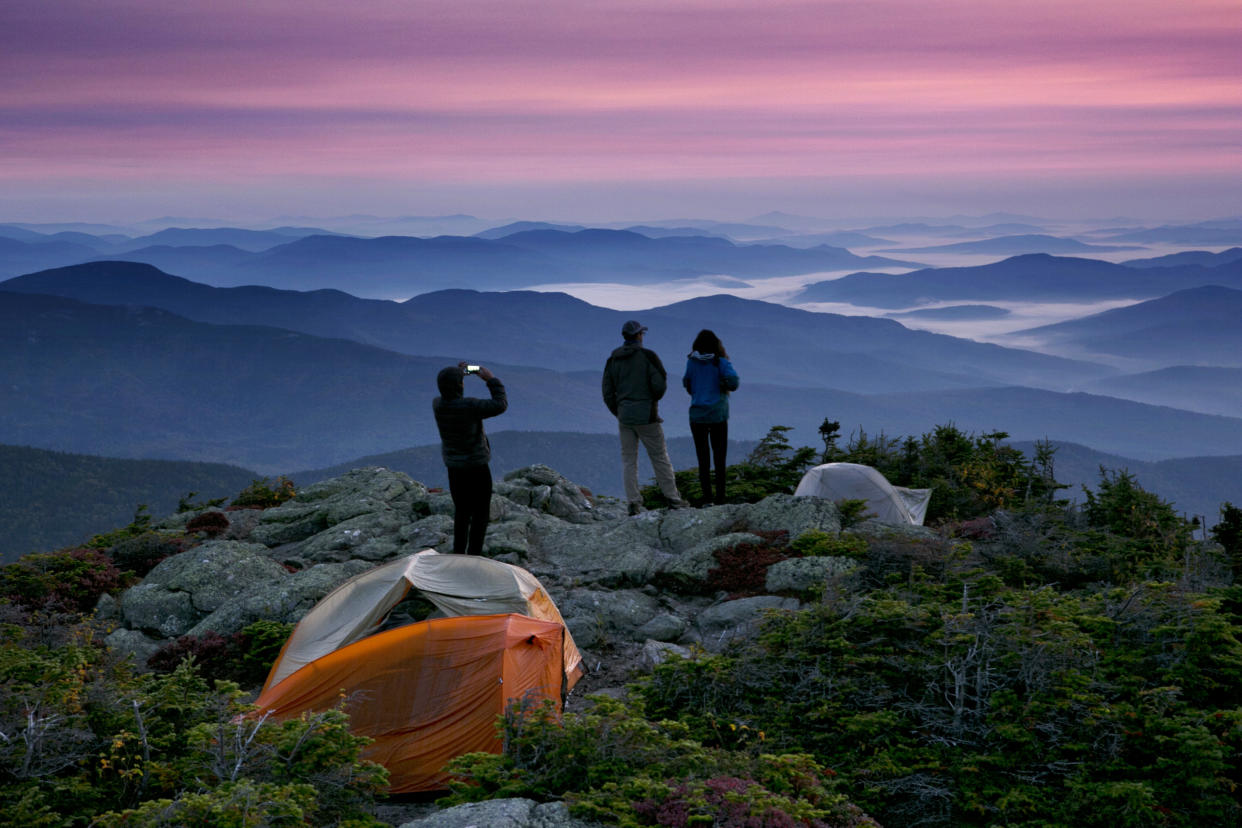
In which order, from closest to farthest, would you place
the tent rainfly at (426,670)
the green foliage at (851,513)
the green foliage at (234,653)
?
the tent rainfly at (426,670)
the green foliage at (234,653)
the green foliage at (851,513)

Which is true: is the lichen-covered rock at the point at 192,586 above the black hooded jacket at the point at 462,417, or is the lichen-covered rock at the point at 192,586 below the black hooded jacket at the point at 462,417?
below

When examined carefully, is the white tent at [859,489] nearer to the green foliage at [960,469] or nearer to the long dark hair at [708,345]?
the green foliage at [960,469]

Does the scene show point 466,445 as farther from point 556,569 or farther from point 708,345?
point 708,345

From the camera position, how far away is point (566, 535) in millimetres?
15188

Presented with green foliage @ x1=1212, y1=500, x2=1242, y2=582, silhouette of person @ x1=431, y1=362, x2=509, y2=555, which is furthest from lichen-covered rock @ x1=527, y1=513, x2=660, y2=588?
green foliage @ x1=1212, y1=500, x2=1242, y2=582

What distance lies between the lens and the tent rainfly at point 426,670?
328 inches

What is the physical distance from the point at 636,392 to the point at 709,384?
117 centimetres

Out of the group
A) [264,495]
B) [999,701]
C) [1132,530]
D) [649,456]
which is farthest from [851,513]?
[264,495]

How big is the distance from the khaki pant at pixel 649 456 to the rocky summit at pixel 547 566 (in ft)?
2.26

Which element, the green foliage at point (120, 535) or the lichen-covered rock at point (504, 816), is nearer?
the lichen-covered rock at point (504, 816)

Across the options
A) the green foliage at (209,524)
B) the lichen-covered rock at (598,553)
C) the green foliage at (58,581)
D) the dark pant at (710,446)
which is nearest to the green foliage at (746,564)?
the lichen-covered rock at (598,553)

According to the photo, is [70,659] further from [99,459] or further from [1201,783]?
[99,459]

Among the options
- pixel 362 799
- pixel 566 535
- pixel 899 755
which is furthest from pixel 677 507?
pixel 362 799

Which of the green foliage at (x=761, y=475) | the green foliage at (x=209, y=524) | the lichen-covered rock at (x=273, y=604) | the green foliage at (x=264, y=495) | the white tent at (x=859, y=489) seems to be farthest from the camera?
the green foliage at (x=264, y=495)
